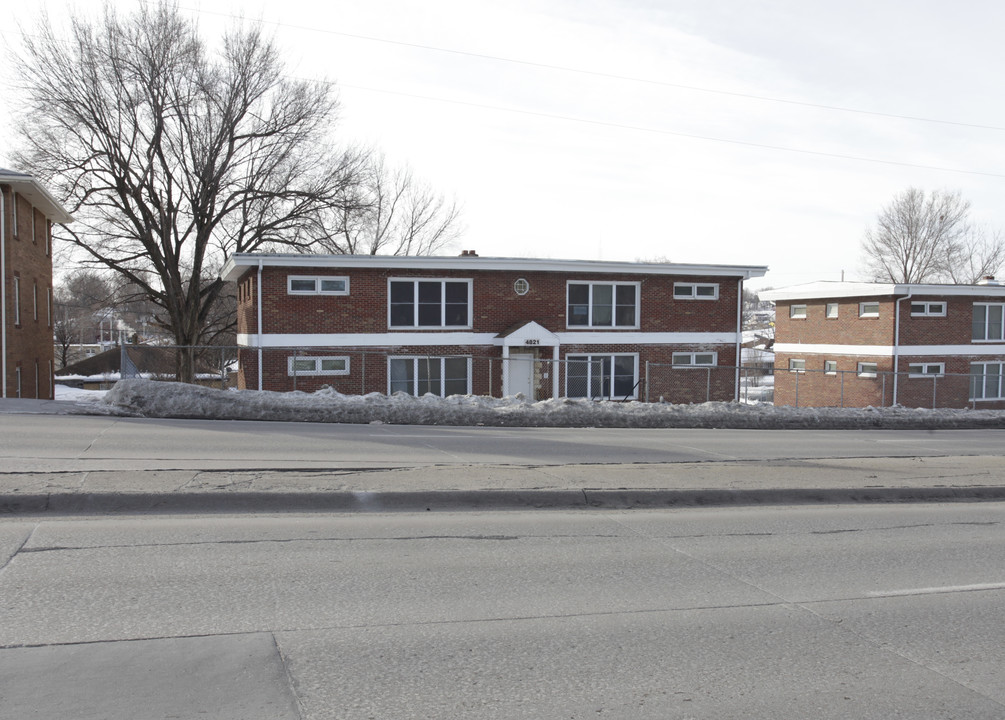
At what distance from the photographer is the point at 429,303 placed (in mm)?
30453

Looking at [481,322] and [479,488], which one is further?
[481,322]

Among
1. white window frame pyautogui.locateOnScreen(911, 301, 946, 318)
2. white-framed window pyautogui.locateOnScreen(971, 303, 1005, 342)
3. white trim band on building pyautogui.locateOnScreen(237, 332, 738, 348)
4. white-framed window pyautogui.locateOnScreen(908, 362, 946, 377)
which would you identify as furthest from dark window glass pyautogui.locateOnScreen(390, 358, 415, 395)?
white-framed window pyautogui.locateOnScreen(971, 303, 1005, 342)

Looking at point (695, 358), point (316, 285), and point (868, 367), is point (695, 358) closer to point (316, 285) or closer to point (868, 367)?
point (868, 367)

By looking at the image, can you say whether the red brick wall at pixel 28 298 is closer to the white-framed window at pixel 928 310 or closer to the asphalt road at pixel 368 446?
the asphalt road at pixel 368 446

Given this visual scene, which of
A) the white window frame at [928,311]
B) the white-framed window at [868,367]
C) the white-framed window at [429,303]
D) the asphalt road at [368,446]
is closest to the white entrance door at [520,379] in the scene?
the white-framed window at [429,303]

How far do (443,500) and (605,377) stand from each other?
23.0 metres

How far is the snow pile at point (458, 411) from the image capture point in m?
17.0

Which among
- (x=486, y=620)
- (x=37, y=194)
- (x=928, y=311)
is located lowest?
(x=486, y=620)

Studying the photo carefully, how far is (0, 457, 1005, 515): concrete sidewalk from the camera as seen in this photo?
8.63 m

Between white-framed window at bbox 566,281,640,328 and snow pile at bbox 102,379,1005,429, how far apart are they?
8.95 meters

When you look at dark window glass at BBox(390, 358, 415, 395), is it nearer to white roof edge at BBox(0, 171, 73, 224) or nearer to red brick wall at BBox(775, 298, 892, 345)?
white roof edge at BBox(0, 171, 73, 224)

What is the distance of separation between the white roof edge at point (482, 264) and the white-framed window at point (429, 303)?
2.17 ft

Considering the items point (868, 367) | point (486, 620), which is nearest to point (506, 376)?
point (868, 367)

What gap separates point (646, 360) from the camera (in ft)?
106
